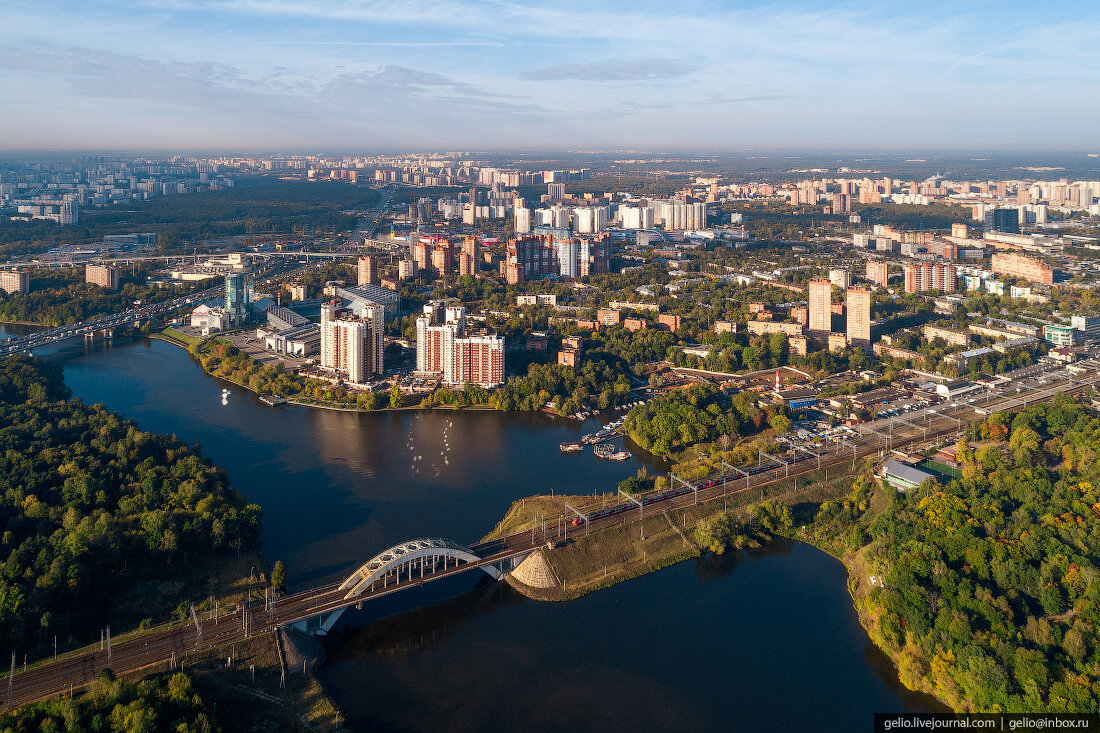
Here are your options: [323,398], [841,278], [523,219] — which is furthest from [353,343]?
[523,219]

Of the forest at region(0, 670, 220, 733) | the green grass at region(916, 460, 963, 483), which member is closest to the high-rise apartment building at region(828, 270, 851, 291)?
the green grass at region(916, 460, 963, 483)

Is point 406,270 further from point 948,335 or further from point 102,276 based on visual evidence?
point 948,335

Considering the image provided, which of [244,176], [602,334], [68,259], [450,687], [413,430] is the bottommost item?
[450,687]

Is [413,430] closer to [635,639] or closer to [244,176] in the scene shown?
A: [635,639]

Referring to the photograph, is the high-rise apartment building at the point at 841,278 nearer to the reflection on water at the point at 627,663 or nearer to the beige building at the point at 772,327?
the beige building at the point at 772,327

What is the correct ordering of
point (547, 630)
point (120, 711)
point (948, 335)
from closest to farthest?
point (120, 711), point (547, 630), point (948, 335)

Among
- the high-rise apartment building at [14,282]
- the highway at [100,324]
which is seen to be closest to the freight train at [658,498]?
the highway at [100,324]

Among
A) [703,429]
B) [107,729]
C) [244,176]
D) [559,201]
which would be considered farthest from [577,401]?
[244,176]
